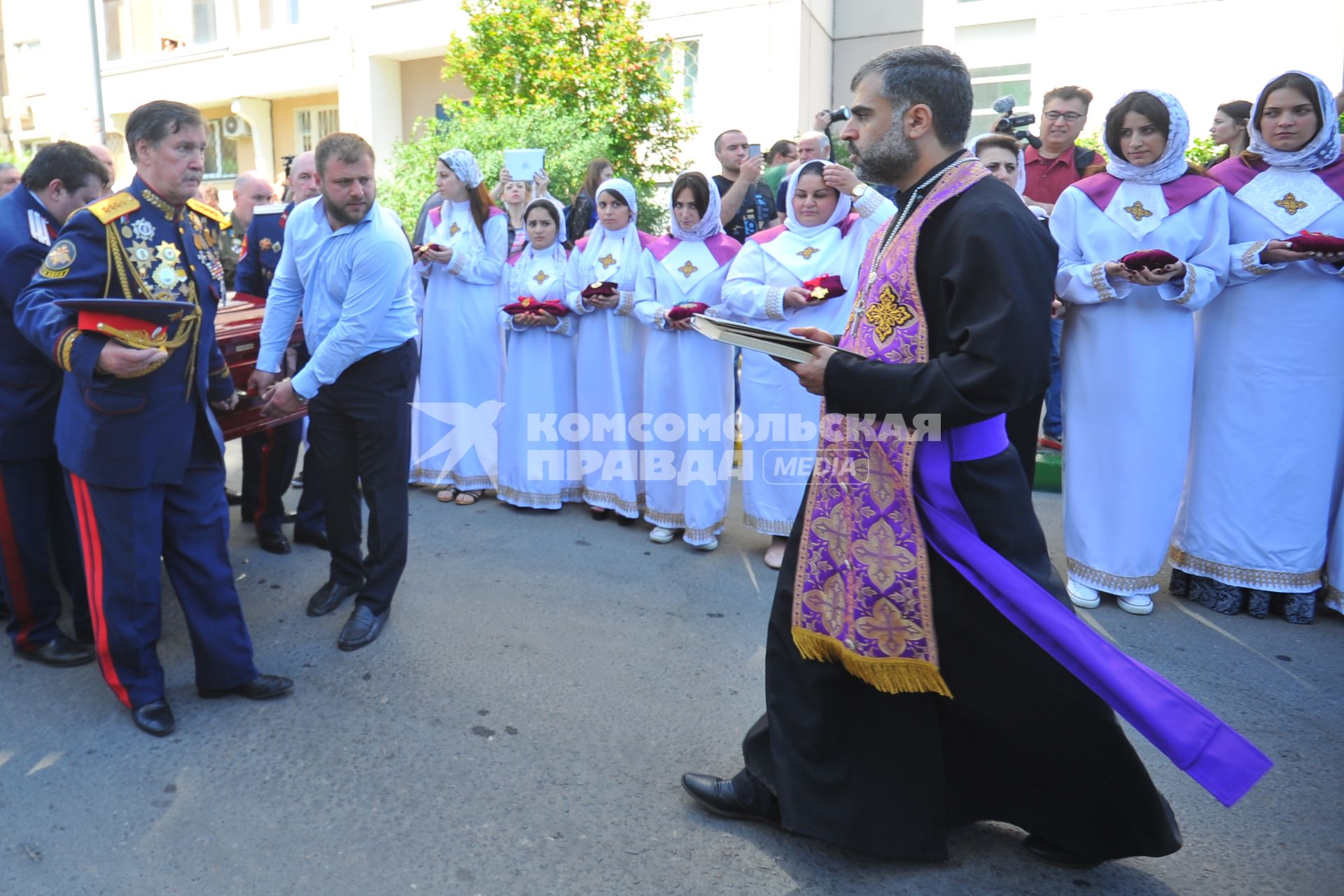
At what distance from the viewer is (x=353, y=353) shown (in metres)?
3.79

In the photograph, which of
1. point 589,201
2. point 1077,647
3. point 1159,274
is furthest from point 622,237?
point 1077,647

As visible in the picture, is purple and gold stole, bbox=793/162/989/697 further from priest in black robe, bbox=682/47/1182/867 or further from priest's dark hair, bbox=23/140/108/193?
priest's dark hair, bbox=23/140/108/193

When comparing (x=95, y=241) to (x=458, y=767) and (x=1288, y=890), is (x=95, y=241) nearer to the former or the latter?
(x=458, y=767)

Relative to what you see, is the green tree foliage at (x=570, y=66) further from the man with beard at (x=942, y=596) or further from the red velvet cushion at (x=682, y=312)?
the man with beard at (x=942, y=596)

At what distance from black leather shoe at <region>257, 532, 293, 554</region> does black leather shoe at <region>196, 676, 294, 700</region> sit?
165cm

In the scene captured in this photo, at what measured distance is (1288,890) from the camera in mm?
2527

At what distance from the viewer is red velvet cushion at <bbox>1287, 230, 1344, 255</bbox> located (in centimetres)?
400

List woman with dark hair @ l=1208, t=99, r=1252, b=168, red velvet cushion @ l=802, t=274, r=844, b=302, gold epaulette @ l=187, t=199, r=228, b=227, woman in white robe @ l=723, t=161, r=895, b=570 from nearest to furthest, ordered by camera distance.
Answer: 1. gold epaulette @ l=187, t=199, r=228, b=227
2. red velvet cushion @ l=802, t=274, r=844, b=302
3. woman in white robe @ l=723, t=161, r=895, b=570
4. woman with dark hair @ l=1208, t=99, r=1252, b=168

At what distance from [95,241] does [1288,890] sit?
398cm

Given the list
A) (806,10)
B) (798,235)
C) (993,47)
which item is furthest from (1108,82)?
(798,235)

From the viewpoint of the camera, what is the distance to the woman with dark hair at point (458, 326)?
19.7ft

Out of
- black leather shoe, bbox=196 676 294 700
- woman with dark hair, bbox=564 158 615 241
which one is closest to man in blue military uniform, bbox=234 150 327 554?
black leather shoe, bbox=196 676 294 700

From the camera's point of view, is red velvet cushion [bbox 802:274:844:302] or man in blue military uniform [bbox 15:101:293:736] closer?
man in blue military uniform [bbox 15:101:293:736]

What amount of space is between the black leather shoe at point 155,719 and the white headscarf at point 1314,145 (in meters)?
5.00
